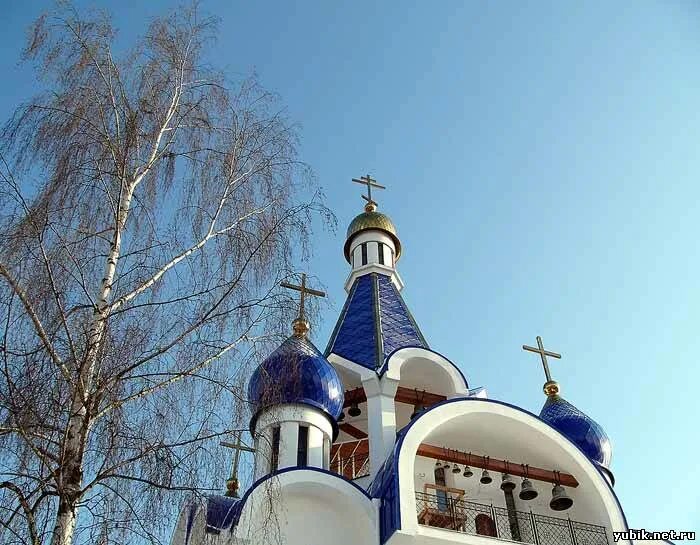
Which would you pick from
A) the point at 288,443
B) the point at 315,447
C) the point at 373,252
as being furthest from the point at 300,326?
the point at 373,252

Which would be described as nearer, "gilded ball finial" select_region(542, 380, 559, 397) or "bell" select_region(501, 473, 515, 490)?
"bell" select_region(501, 473, 515, 490)

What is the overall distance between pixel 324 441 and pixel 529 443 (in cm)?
275

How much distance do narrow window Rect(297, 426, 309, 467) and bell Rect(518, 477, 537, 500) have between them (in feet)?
9.46

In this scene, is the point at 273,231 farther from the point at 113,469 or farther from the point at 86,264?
the point at 113,469

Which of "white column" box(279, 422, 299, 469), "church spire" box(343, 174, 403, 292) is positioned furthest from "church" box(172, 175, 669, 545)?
"church spire" box(343, 174, 403, 292)

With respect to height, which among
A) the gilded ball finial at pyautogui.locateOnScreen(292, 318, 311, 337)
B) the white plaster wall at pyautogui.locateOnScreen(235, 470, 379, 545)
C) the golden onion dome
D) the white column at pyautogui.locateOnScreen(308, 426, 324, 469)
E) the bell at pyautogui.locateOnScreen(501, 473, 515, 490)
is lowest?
the gilded ball finial at pyautogui.locateOnScreen(292, 318, 311, 337)

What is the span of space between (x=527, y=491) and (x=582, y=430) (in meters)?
2.59

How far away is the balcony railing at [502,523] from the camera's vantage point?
8930 mm

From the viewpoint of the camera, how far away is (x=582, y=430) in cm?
1205

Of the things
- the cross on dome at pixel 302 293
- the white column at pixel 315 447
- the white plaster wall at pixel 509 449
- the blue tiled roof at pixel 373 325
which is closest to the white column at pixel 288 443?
the white column at pixel 315 447

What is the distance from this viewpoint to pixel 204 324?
4.59m

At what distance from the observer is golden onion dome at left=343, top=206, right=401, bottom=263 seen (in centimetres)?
1526

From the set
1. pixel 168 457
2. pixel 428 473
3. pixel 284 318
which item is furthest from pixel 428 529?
pixel 168 457

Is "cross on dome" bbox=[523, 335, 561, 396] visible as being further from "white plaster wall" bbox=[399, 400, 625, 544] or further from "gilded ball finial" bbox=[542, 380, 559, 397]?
"white plaster wall" bbox=[399, 400, 625, 544]
